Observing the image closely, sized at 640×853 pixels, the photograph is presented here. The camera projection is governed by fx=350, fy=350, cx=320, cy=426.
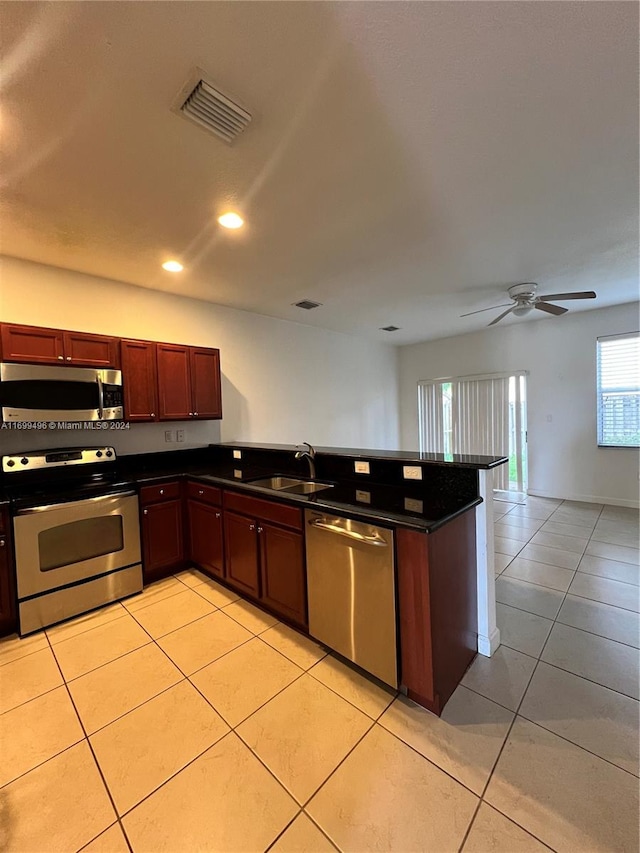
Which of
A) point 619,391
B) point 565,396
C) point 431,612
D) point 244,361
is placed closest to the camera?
point 431,612

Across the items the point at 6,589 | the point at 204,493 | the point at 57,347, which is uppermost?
the point at 57,347

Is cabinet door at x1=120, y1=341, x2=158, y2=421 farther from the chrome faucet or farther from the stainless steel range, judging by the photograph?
the chrome faucet

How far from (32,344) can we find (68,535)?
1425 millimetres

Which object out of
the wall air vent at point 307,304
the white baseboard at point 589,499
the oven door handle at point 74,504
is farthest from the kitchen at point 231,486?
the white baseboard at point 589,499

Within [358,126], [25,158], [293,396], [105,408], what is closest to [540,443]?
[293,396]

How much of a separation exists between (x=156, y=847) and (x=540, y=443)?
5.89 metres

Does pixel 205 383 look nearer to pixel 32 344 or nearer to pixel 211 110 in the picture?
pixel 32 344

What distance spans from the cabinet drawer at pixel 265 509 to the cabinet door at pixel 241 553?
70 mm

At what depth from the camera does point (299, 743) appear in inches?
60.1

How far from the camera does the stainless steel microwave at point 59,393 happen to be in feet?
8.03

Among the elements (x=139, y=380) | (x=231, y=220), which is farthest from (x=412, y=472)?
(x=139, y=380)

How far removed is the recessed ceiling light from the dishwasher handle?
199cm

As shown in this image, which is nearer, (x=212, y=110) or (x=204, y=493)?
(x=212, y=110)

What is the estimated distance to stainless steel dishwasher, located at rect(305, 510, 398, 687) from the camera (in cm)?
171
